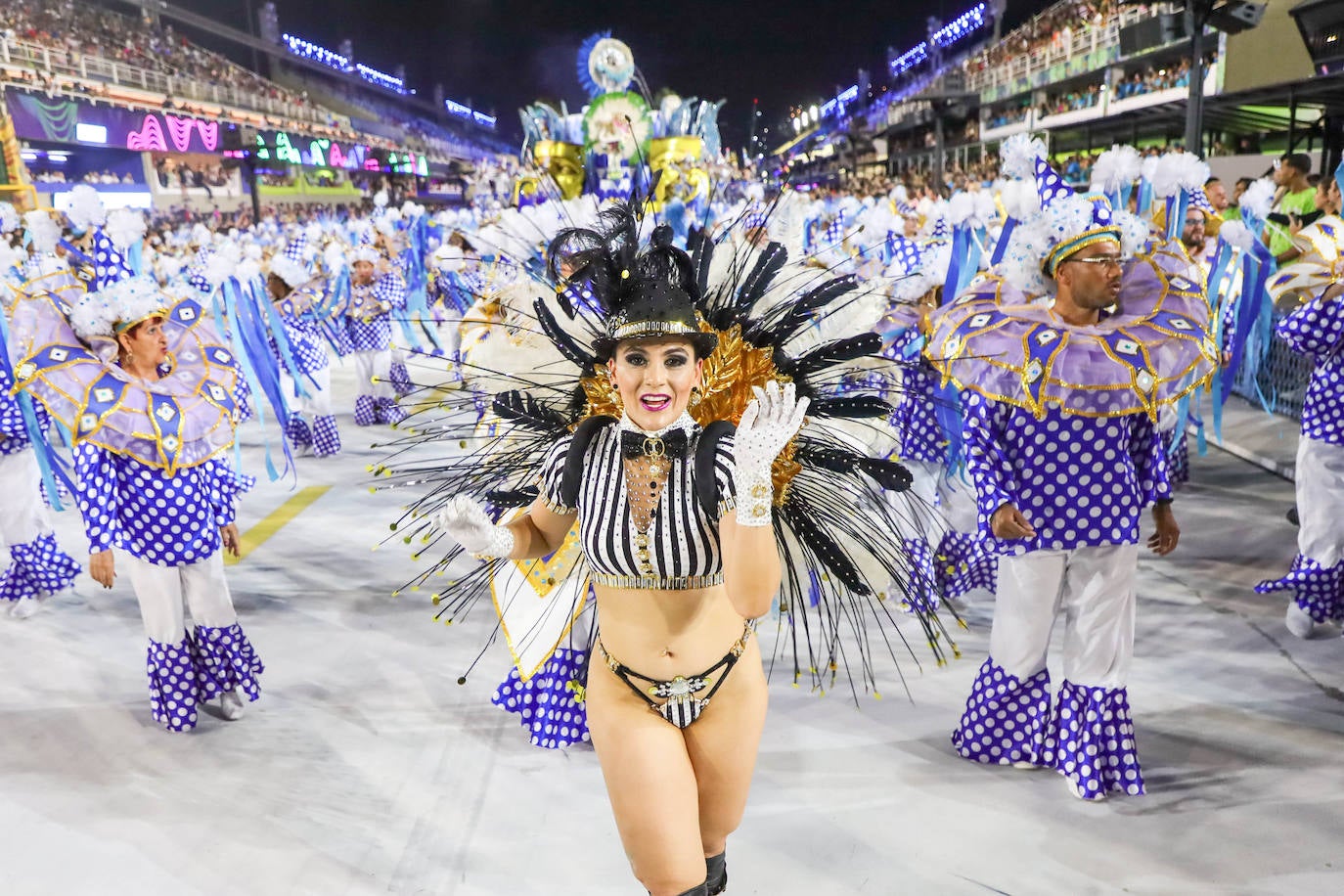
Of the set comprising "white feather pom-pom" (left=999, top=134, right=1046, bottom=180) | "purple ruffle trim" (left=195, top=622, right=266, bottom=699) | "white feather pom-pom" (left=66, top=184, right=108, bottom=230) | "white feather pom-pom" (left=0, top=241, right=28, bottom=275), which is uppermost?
"white feather pom-pom" (left=66, top=184, right=108, bottom=230)

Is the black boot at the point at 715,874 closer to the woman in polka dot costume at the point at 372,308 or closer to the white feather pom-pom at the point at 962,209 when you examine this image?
the white feather pom-pom at the point at 962,209

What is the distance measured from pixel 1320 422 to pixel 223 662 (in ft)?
15.4

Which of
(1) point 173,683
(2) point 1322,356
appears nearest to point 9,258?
(1) point 173,683

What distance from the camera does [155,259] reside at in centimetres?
1113

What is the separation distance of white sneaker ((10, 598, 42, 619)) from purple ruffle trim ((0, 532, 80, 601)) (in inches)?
1.4

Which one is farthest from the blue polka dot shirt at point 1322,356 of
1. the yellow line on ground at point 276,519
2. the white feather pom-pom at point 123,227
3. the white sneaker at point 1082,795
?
the yellow line on ground at point 276,519

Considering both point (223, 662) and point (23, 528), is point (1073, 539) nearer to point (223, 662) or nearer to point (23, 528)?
point (223, 662)

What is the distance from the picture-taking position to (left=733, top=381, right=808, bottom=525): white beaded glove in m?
1.88

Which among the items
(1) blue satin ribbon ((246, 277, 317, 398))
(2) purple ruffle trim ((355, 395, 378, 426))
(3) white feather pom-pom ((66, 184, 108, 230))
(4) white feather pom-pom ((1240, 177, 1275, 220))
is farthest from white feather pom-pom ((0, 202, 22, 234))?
(4) white feather pom-pom ((1240, 177, 1275, 220))

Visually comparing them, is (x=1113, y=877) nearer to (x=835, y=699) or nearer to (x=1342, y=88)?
(x=835, y=699)

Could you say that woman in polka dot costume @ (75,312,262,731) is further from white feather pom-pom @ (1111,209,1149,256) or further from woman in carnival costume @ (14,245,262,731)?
white feather pom-pom @ (1111,209,1149,256)

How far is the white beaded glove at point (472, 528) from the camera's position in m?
2.09

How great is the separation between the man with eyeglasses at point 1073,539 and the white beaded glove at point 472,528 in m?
1.64

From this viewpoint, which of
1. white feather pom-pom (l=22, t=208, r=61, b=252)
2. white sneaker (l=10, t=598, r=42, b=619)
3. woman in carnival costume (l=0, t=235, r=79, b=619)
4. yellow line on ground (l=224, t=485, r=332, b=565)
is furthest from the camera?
yellow line on ground (l=224, t=485, r=332, b=565)
